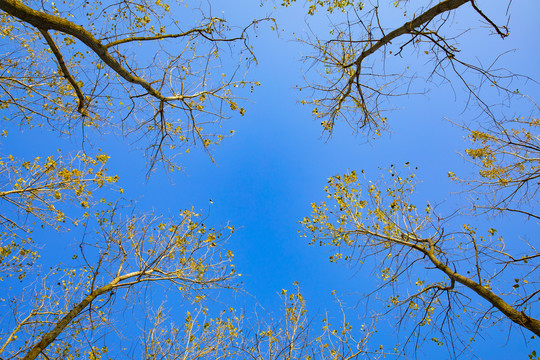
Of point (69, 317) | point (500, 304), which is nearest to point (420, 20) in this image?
point (500, 304)

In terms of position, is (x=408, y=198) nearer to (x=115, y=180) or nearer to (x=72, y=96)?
(x=115, y=180)

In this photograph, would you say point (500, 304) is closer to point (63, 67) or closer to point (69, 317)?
point (69, 317)

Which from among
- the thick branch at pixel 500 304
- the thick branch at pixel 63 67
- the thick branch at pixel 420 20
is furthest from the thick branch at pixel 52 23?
the thick branch at pixel 500 304

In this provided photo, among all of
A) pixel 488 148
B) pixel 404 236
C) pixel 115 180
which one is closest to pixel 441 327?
pixel 404 236

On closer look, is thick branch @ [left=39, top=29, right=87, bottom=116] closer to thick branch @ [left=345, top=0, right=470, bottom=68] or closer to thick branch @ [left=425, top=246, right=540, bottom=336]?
thick branch @ [left=345, top=0, right=470, bottom=68]

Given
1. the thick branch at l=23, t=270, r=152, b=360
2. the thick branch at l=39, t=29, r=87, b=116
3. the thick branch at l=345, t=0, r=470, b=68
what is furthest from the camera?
the thick branch at l=23, t=270, r=152, b=360

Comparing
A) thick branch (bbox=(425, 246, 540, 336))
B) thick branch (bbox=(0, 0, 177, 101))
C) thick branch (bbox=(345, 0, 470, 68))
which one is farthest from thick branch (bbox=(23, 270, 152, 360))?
thick branch (bbox=(345, 0, 470, 68))

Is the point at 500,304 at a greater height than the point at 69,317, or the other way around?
the point at 69,317

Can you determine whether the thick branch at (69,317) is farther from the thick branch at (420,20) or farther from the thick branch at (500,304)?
the thick branch at (420,20)

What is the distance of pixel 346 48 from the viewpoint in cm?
552

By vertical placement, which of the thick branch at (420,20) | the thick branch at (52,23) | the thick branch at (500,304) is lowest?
the thick branch at (500,304)

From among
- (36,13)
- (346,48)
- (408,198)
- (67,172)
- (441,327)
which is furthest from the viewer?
(408,198)

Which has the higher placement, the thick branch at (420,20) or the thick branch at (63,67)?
the thick branch at (63,67)

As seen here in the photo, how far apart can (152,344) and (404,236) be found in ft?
20.7
